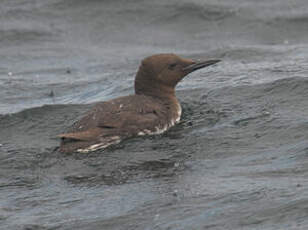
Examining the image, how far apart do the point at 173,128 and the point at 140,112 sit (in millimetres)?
532

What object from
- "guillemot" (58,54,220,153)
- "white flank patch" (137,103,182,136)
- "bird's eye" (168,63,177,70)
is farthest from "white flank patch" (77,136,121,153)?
"bird's eye" (168,63,177,70)

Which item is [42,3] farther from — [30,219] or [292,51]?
[30,219]

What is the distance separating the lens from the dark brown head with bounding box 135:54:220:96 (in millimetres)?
10203

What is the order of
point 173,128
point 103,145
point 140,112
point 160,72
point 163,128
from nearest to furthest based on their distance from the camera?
point 103,145 < point 140,112 < point 163,128 < point 173,128 < point 160,72

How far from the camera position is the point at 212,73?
41.2 ft

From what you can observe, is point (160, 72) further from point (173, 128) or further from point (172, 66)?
point (173, 128)

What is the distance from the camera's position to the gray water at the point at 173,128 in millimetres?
6895

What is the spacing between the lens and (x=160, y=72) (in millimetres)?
10250

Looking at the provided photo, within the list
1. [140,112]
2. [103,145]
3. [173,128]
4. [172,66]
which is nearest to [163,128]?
[173,128]

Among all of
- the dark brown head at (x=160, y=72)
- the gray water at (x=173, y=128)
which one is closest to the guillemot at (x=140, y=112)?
the dark brown head at (x=160, y=72)

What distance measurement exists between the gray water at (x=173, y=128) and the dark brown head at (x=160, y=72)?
51 centimetres

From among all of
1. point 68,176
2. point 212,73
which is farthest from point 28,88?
point 68,176

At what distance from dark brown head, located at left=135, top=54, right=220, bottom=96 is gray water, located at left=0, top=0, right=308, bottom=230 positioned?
1.67ft

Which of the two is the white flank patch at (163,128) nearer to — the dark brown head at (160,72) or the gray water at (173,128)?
the gray water at (173,128)
